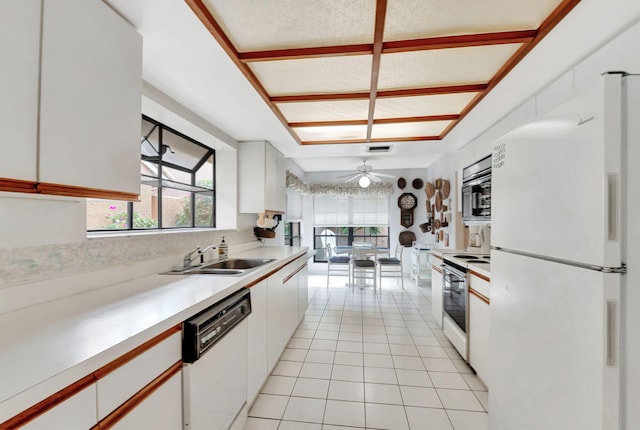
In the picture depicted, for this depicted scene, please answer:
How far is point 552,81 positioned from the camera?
Result: 1871mm

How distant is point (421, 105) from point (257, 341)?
2365 millimetres

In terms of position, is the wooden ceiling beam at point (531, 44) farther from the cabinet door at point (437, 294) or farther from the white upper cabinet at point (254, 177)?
the white upper cabinet at point (254, 177)

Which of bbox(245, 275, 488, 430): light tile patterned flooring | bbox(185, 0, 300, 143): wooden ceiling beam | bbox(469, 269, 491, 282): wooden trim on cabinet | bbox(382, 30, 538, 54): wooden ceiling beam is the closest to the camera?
bbox(185, 0, 300, 143): wooden ceiling beam

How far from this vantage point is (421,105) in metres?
2.43

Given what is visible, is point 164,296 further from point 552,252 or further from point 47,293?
point 552,252

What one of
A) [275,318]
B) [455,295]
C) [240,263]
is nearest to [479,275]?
[455,295]

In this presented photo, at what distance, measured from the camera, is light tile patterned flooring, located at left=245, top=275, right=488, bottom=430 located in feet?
5.61

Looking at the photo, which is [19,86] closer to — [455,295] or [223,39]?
[223,39]

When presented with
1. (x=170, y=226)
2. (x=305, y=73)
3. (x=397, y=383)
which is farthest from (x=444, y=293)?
(x=170, y=226)

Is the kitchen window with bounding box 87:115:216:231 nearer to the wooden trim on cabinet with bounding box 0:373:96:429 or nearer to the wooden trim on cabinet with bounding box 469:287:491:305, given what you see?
the wooden trim on cabinet with bounding box 0:373:96:429

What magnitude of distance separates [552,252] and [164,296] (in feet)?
5.49

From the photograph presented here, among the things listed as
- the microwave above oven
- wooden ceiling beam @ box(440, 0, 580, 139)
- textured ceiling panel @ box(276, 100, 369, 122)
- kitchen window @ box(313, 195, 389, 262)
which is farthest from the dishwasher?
kitchen window @ box(313, 195, 389, 262)

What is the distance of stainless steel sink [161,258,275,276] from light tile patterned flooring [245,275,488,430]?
91 centimetres

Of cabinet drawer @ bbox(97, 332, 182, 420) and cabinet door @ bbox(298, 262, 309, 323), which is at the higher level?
cabinet drawer @ bbox(97, 332, 182, 420)
